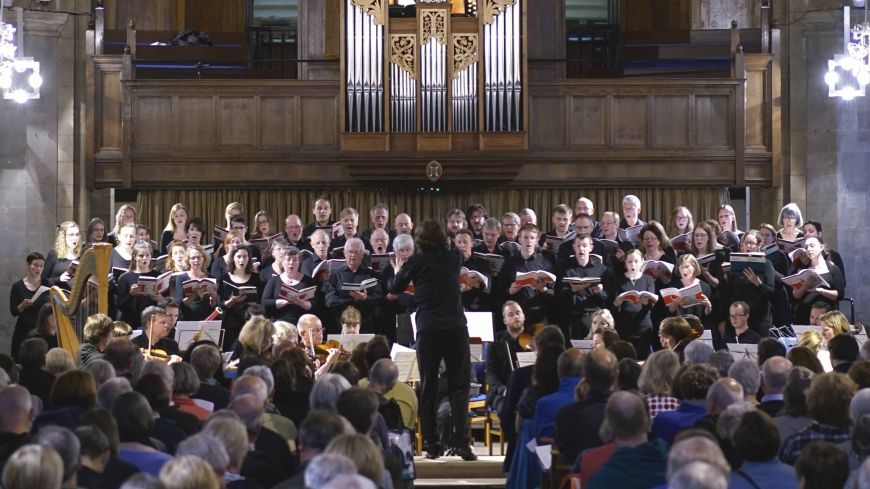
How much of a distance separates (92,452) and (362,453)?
3.35 ft

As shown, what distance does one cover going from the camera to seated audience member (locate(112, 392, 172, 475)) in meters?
5.15

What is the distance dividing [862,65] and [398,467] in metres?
8.37

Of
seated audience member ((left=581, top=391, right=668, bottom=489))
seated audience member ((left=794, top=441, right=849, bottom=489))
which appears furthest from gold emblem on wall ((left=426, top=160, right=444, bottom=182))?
seated audience member ((left=794, top=441, right=849, bottom=489))

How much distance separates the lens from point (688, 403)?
20.1 ft

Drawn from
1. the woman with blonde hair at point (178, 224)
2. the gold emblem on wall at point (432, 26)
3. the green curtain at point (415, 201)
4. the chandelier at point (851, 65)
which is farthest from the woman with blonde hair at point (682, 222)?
the woman with blonde hair at point (178, 224)

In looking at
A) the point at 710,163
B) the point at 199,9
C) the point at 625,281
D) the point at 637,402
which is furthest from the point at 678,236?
the point at 199,9

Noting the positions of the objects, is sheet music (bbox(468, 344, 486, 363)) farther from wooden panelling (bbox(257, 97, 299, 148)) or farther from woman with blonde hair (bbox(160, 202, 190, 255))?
wooden panelling (bbox(257, 97, 299, 148))

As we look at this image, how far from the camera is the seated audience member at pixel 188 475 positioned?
388 centimetres

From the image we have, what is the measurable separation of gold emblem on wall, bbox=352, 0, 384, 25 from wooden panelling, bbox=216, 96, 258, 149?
1.42 metres

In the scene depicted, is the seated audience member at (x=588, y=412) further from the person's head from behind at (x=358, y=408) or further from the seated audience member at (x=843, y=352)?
the seated audience member at (x=843, y=352)

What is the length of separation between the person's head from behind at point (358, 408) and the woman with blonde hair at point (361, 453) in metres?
1.17

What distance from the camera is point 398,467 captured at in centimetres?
553

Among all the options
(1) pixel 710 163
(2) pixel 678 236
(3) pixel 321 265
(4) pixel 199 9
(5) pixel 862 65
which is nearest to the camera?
(3) pixel 321 265

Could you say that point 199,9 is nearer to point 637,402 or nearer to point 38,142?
point 38,142
